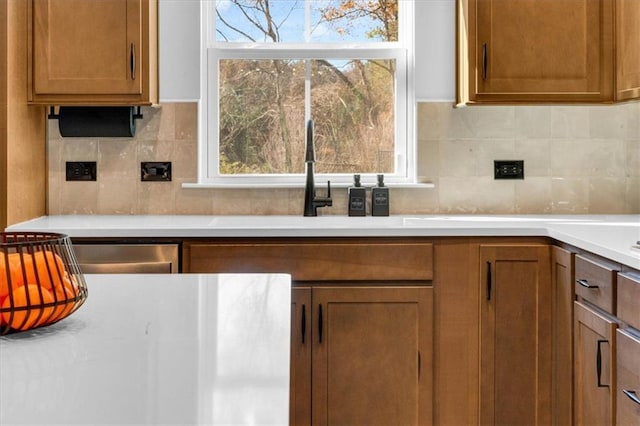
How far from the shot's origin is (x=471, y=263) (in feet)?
8.53

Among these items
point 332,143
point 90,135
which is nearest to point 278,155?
point 332,143

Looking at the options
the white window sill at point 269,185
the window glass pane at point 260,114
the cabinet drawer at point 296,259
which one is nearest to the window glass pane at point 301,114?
the window glass pane at point 260,114

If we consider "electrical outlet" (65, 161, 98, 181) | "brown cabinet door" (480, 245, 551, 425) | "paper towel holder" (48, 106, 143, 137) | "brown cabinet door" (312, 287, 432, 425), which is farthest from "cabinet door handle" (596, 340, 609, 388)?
"electrical outlet" (65, 161, 98, 181)

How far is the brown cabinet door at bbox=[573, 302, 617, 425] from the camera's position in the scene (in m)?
2.08

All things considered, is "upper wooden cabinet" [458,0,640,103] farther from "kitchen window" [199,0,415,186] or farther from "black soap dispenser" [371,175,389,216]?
"black soap dispenser" [371,175,389,216]

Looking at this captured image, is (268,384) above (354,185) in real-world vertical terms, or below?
below

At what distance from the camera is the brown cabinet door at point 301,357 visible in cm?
257

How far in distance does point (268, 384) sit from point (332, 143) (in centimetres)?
253

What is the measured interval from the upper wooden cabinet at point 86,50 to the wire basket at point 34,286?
1947mm

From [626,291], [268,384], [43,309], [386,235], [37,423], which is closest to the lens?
[37,423]

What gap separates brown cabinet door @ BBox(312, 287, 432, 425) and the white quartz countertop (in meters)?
0.22

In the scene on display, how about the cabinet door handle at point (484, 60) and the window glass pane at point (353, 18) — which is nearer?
the cabinet door handle at point (484, 60)

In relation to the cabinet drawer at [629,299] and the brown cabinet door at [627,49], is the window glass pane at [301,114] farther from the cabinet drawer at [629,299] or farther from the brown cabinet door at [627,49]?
the cabinet drawer at [629,299]

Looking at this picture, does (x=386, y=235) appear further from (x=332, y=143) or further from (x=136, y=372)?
(x=136, y=372)
